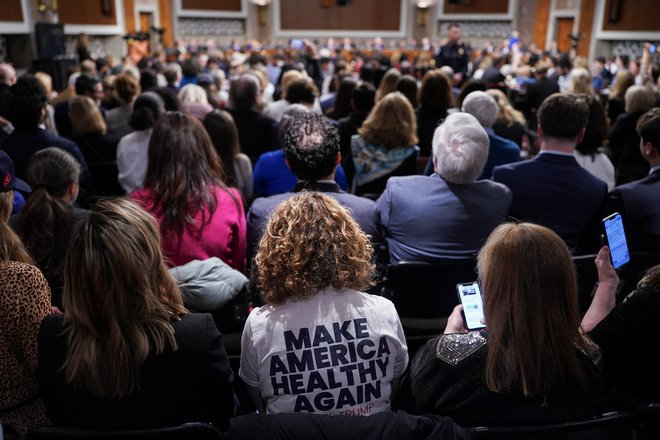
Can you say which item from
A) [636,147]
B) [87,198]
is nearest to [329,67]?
[636,147]

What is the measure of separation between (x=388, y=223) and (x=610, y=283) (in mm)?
919

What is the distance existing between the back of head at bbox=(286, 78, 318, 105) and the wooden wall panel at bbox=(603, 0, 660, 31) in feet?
40.1

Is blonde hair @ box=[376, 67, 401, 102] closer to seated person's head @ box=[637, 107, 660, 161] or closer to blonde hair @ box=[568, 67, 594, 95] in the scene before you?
blonde hair @ box=[568, 67, 594, 95]

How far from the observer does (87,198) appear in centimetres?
334

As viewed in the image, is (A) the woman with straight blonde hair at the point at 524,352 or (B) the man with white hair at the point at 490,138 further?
(B) the man with white hair at the point at 490,138

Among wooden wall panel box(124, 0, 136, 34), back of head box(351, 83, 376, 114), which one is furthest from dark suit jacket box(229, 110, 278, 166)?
wooden wall panel box(124, 0, 136, 34)

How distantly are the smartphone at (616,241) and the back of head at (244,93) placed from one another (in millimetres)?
3111

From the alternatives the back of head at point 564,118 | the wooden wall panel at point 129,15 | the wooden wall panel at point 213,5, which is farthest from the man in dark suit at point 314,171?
the wooden wall panel at point 213,5

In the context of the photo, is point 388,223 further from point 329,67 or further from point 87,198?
point 329,67

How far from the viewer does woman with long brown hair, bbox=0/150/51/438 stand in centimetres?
151

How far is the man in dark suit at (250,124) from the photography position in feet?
14.6

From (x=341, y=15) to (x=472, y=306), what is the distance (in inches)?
791

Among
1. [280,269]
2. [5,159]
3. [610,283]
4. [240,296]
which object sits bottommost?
[240,296]

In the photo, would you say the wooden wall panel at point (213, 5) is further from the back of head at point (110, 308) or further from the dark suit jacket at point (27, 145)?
the back of head at point (110, 308)
